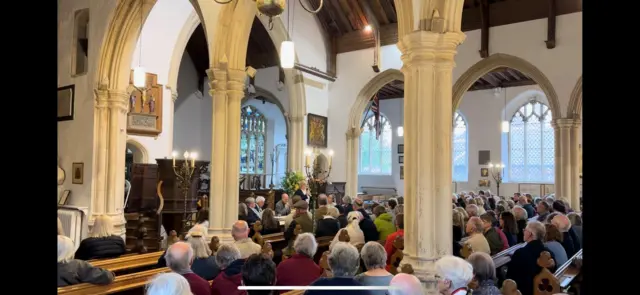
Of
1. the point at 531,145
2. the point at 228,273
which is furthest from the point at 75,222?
the point at 531,145

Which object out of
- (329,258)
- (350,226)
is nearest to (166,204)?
(350,226)

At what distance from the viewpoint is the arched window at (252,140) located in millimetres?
22703

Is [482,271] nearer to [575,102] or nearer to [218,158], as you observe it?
[218,158]

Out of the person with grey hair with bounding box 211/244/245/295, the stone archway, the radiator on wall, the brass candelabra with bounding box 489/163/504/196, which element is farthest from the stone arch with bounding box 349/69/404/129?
the person with grey hair with bounding box 211/244/245/295

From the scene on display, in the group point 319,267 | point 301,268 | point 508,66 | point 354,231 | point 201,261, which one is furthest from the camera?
point 508,66

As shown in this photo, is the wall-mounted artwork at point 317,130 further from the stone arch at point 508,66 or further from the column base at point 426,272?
the column base at point 426,272

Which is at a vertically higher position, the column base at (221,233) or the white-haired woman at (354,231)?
the white-haired woman at (354,231)

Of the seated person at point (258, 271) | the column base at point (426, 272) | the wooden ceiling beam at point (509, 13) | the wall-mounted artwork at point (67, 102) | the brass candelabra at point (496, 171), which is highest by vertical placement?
the wooden ceiling beam at point (509, 13)

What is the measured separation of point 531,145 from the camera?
2078 cm

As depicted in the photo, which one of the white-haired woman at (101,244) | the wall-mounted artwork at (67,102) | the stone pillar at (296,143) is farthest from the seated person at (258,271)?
the stone pillar at (296,143)

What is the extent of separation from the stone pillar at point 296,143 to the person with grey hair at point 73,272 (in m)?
12.0

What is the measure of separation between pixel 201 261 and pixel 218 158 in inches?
119

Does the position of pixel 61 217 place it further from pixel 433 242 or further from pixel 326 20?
pixel 326 20
